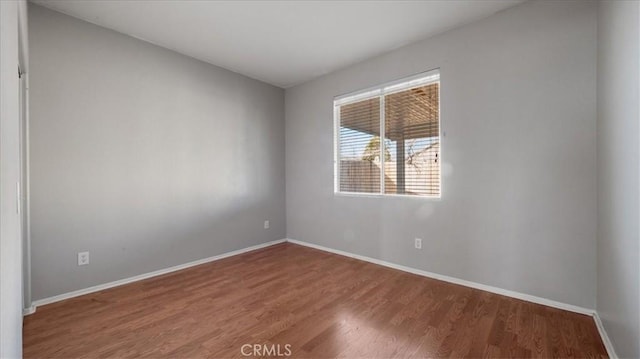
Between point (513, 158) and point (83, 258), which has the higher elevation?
point (513, 158)

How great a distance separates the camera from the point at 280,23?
2.65 m

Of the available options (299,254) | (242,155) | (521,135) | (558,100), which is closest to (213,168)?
(242,155)

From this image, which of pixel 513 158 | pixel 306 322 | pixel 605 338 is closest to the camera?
pixel 605 338

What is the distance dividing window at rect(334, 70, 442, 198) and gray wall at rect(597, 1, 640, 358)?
125cm

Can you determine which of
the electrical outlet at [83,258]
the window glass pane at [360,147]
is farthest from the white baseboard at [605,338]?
the electrical outlet at [83,258]

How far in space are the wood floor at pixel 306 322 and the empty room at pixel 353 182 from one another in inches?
0.8

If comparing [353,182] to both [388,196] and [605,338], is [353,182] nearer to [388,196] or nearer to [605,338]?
[388,196]

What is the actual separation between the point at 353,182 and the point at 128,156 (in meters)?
2.71

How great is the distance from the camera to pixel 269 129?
14.1ft

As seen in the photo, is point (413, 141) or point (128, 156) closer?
point (128, 156)

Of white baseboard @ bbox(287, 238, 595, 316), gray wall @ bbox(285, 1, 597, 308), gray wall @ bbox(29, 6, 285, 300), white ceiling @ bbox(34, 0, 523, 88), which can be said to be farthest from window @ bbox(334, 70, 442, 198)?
gray wall @ bbox(29, 6, 285, 300)

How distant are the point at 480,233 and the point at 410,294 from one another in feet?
2.97

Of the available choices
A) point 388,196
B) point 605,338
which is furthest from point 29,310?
point 605,338

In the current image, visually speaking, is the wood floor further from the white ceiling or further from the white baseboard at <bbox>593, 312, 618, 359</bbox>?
the white ceiling
